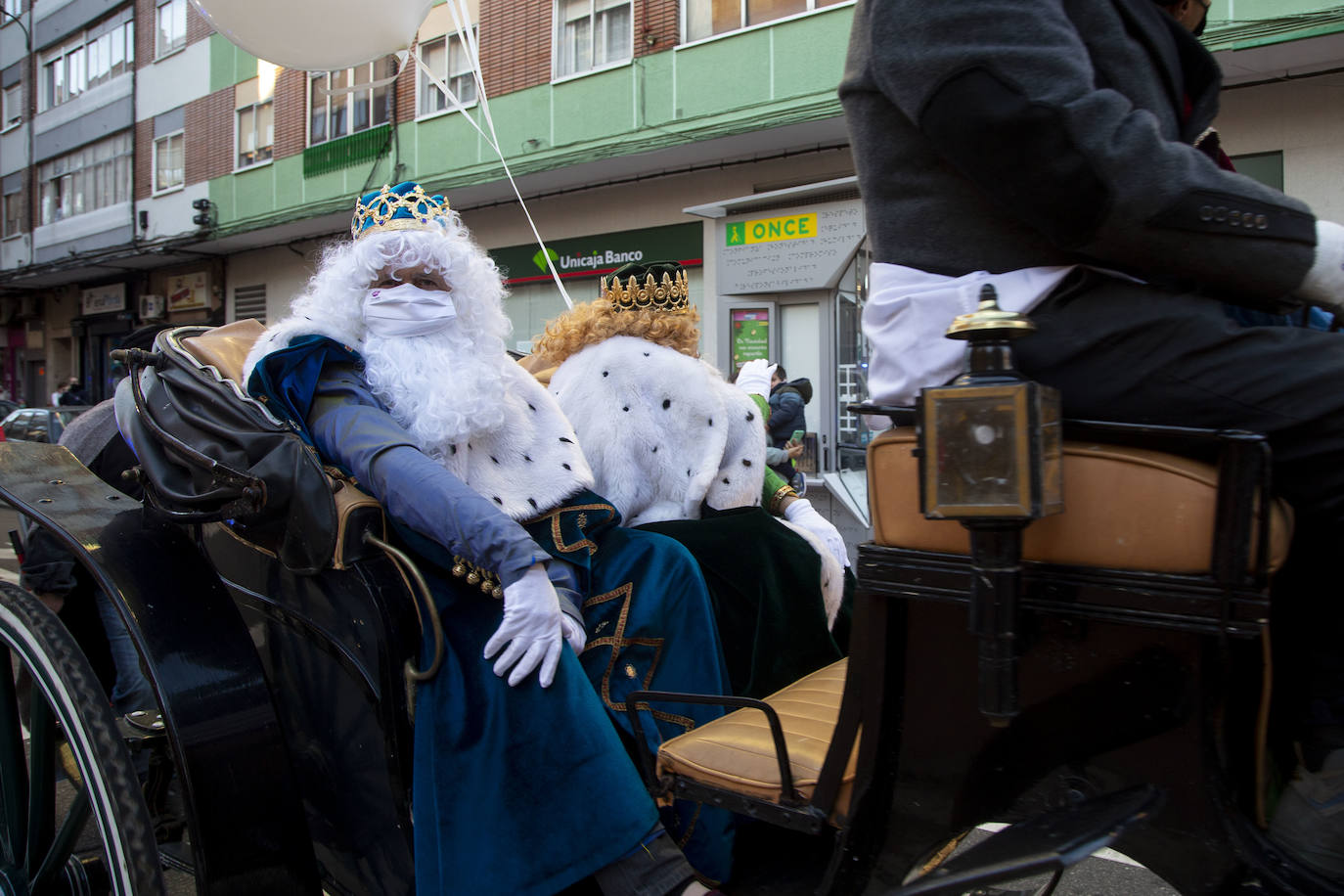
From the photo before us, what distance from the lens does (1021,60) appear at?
113cm

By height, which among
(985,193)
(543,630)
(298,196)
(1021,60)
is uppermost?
(298,196)

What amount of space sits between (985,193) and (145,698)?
2.94m

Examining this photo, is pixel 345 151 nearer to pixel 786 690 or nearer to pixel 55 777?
pixel 55 777

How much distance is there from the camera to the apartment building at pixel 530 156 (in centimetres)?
960

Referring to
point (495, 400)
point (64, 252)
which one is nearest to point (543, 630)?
point (495, 400)

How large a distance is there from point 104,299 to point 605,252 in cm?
1576

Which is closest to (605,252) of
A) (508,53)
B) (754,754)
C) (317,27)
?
(508,53)

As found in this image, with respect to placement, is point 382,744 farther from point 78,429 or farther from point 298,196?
point 298,196

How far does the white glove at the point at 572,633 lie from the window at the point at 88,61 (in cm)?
2434

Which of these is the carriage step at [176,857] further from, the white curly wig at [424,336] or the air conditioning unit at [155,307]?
the air conditioning unit at [155,307]

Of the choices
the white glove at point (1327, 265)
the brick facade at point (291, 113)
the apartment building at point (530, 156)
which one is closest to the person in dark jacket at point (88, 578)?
the white glove at point (1327, 265)

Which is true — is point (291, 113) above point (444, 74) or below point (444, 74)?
above

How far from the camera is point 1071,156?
1133 millimetres

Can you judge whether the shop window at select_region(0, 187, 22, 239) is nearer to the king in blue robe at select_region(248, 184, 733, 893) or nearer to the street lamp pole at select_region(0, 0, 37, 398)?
the street lamp pole at select_region(0, 0, 37, 398)
